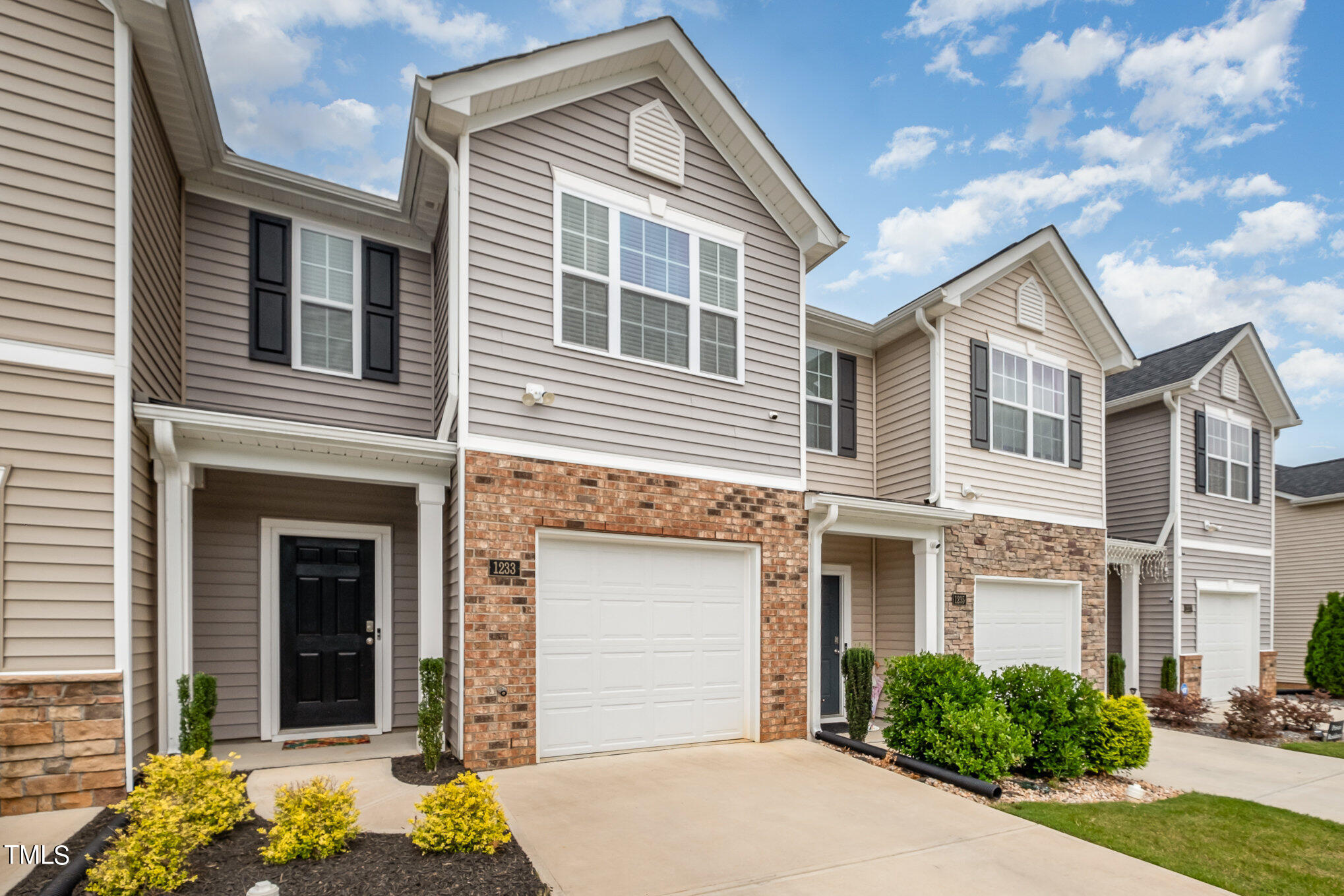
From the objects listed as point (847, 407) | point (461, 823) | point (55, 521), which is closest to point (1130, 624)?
point (847, 407)

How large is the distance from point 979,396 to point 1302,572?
1364 cm

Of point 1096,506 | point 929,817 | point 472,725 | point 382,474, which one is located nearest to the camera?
point 929,817

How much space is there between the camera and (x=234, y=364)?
293 inches

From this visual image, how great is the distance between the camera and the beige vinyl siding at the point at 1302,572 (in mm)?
17344

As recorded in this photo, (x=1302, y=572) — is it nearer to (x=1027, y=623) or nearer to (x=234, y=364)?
(x=1027, y=623)

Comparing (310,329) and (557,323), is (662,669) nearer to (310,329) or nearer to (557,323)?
(557,323)

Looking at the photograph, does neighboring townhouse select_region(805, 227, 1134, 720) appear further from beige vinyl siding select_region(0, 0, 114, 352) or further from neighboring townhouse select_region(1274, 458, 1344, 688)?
neighboring townhouse select_region(1274, 458, 1344, 688)

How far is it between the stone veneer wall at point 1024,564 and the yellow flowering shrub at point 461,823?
285 inches

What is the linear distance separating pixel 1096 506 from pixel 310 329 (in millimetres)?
11963

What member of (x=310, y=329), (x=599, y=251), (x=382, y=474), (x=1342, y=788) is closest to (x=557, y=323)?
(x=599, y=251)

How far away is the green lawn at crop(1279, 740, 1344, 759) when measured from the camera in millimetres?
9352

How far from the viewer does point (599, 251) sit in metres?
7.61

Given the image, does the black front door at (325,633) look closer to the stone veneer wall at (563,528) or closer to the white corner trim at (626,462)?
the stone veneer wall at (563,528)

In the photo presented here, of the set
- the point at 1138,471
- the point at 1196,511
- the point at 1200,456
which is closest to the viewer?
the point at 1196,511
